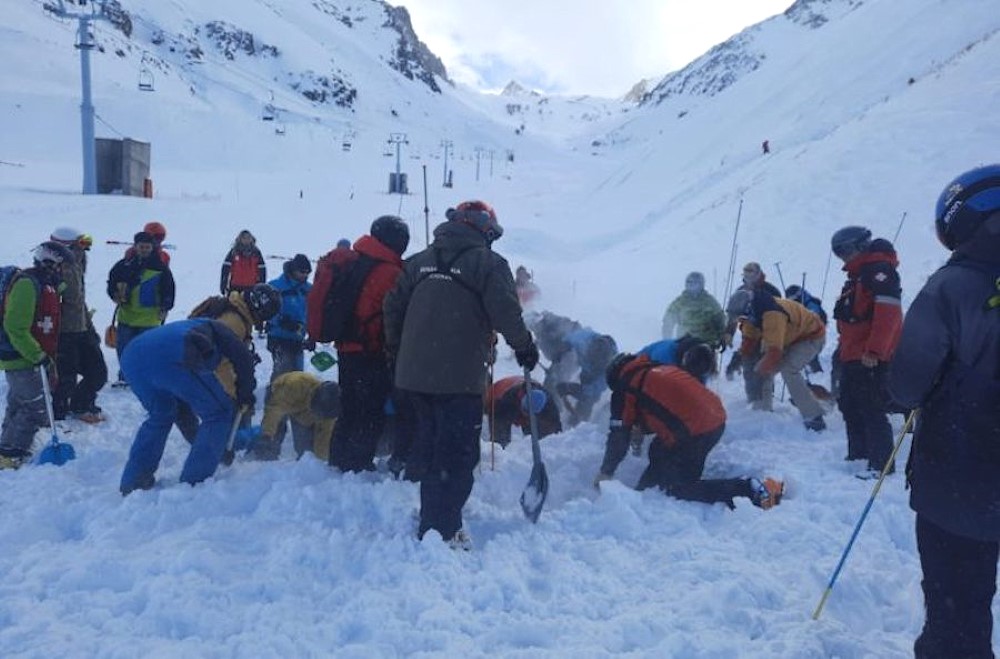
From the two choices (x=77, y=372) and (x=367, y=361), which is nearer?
(x=367, y=361)

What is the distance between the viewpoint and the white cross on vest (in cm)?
553

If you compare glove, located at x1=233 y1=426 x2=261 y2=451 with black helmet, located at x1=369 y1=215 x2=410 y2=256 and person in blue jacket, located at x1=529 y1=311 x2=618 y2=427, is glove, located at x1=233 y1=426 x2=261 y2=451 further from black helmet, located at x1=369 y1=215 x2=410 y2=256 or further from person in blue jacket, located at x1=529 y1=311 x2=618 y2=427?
person in blue jacket, located at x1=529 y1=311 x2=618 y2=427

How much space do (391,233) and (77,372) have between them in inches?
155

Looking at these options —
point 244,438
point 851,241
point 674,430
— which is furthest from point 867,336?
point 244,438

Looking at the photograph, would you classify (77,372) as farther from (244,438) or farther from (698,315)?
(698,315)

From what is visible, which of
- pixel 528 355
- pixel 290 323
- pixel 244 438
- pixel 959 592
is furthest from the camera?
pixel 290 323

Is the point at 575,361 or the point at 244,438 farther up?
the point at 575,361

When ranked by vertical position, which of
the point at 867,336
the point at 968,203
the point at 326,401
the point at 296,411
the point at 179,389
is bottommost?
the point at 296,411

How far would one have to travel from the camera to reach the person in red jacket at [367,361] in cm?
472

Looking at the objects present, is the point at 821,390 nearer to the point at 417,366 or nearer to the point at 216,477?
the point at 417,366

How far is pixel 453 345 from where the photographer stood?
13.0 ft

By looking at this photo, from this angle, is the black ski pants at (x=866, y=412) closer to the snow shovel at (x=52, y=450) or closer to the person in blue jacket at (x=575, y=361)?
the person in blue jacket at (x=575, y=361)

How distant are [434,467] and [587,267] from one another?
17.0m

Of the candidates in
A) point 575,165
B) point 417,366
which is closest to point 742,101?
point 575,165
